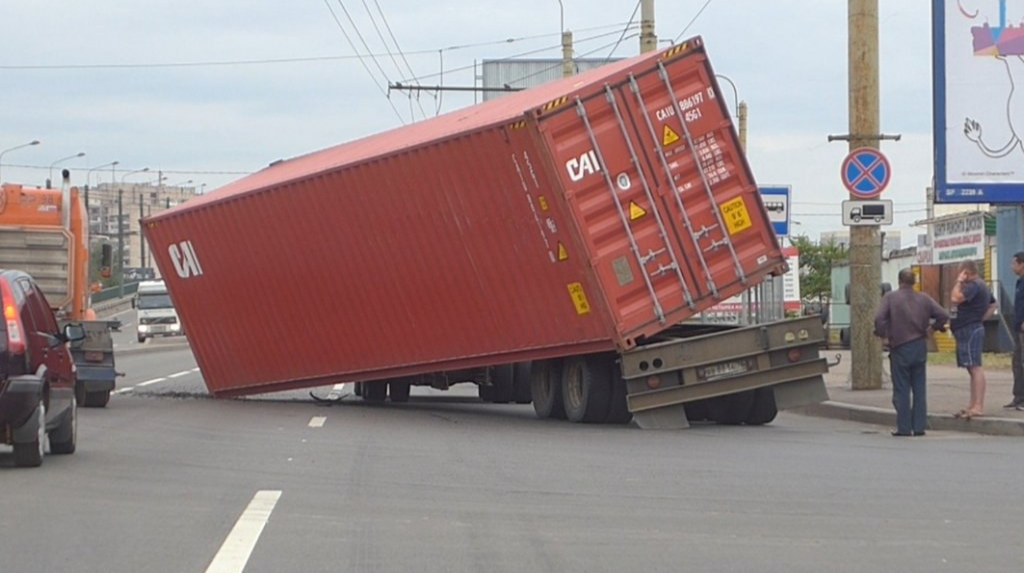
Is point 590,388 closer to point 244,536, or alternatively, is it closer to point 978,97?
point 978,97

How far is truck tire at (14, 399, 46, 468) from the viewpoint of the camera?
11969 mm

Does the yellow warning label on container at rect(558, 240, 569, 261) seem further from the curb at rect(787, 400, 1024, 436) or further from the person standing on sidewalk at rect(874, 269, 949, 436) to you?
the curb at rect(787, 400, 1024, 436)

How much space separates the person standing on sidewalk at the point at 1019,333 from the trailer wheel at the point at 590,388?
4.38m

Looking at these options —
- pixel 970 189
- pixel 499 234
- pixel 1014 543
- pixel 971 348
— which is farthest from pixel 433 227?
pixel 1014 543

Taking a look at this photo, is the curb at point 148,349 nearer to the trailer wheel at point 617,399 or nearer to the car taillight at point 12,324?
the trailer wheel at point 617,399

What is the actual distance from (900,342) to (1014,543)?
7.73 m

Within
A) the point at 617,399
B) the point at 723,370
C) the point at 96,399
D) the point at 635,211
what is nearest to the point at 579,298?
the point at 635,211

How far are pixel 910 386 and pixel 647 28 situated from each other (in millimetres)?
13044

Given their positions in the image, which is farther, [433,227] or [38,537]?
[433,227]

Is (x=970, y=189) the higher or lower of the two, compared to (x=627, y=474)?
higher

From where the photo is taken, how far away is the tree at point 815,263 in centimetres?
7781

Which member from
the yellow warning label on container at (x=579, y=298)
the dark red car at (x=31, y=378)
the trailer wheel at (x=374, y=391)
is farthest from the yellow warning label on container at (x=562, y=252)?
the trailer wheel at (x=374, y=391)

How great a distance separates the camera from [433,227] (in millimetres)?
18328

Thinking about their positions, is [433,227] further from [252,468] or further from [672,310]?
[252,468]
